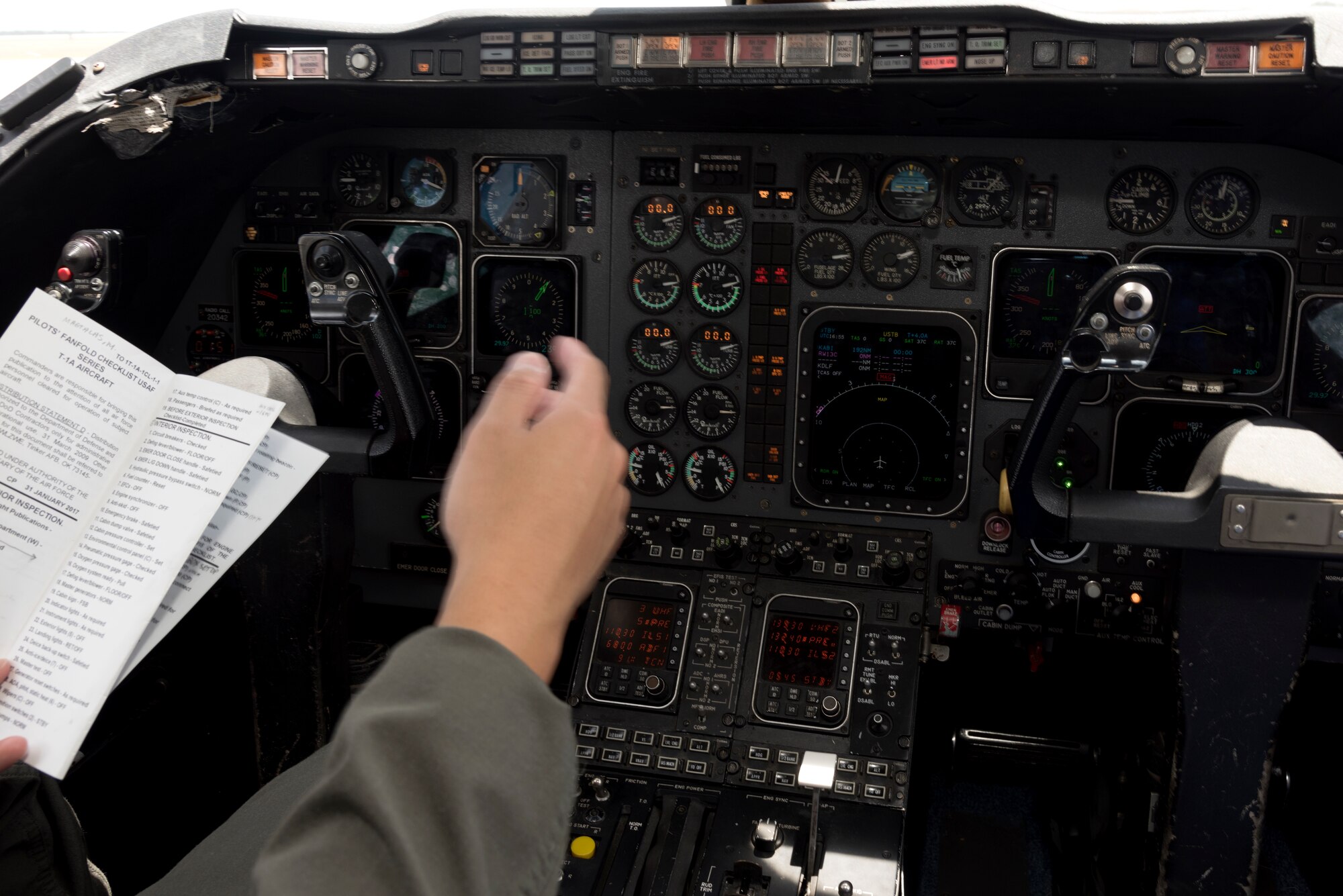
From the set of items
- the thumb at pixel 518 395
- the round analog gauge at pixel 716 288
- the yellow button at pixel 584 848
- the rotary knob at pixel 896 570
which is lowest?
the yellow button at pixel 584 848

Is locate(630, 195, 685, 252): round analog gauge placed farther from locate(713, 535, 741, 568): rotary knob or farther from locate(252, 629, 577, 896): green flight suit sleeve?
locate(252, 629, 577, 896): green flight suit sleeve

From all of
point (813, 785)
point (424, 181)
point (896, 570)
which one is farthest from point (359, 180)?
point (813, 785)

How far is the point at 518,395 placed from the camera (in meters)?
0.82

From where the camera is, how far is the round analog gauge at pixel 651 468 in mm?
3010

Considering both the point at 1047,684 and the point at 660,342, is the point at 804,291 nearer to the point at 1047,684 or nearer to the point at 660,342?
the point at 660,342

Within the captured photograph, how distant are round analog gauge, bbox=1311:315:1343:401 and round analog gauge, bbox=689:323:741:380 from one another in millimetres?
1444

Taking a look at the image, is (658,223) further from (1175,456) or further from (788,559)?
(1175,456)

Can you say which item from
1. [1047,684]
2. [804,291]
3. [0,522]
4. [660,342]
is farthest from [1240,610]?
[0,522]

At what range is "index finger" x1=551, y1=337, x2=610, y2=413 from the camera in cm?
85

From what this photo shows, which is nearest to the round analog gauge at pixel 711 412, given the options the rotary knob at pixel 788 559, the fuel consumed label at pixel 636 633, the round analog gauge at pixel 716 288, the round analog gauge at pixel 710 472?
the round analog gauge at pixel 710 472

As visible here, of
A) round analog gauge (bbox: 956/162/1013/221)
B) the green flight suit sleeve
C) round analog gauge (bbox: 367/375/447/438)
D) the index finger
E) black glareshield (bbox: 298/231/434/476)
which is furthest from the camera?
round analog gauge (bbox: 367/375/447/438)

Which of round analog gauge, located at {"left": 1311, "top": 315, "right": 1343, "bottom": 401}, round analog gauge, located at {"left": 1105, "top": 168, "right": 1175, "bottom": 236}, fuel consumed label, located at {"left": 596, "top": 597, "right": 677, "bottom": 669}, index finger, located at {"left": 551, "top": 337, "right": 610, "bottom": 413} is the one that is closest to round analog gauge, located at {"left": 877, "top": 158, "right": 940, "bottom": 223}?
round analog gauge, located at {"left": 1105, "top": 168, "right": 1175, "bottom": 236}

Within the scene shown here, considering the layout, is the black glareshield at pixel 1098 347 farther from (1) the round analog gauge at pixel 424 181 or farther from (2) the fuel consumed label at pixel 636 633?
(1) the round analog gauge at pixel 424 181

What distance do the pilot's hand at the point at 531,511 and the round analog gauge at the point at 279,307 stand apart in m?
2.52
